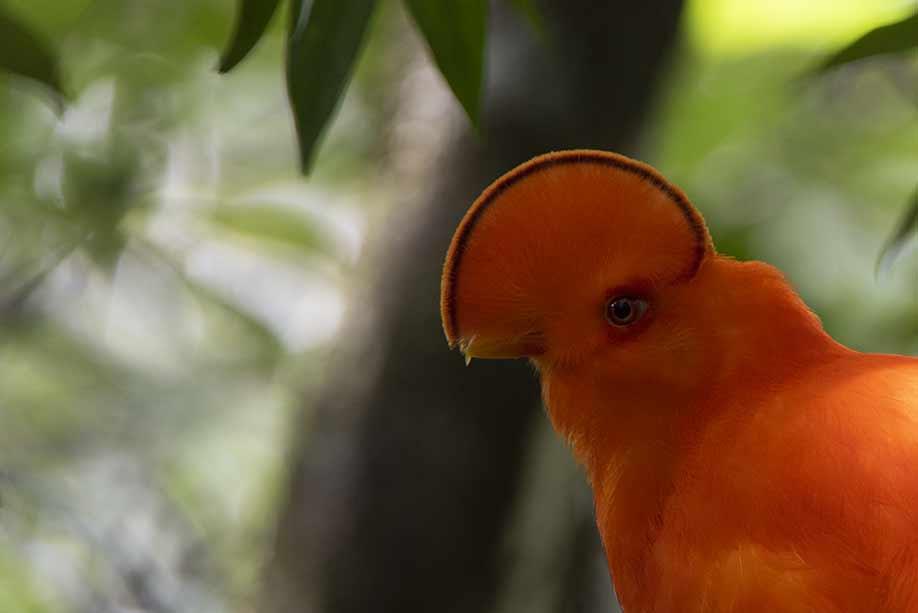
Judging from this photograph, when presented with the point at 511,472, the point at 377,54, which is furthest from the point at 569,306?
the point at 377,54

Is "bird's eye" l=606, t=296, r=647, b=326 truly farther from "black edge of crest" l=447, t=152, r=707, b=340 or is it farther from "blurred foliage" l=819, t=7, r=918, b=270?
"blurred foliage" l=819, t=7, r=918, b=270

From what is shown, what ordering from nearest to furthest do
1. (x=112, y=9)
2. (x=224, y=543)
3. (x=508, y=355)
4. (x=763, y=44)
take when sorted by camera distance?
(x=508, y=355), (x=112, y=9), (x=224, y=543), (x=763, y=44)

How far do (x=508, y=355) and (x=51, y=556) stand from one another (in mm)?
1117

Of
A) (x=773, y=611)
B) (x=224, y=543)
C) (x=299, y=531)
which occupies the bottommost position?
(x=224, y=543)

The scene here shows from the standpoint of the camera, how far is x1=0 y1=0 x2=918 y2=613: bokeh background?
6.78 feet

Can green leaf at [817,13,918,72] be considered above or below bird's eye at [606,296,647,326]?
above

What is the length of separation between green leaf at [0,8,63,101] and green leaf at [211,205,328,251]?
146 cm

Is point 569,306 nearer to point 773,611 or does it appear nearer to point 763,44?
point 773,611

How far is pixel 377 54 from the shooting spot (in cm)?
264

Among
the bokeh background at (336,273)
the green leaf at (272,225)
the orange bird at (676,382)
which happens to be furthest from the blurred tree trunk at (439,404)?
the orange bird at (676,382)

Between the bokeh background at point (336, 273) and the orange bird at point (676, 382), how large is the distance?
81 centimetres

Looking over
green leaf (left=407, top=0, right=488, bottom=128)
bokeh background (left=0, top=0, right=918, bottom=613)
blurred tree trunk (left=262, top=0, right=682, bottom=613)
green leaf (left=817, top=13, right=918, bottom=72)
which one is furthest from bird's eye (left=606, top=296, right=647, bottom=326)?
blurred tree trunk (left=262, top=0, right=682, bottom=613)

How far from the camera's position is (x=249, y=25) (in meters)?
1.10

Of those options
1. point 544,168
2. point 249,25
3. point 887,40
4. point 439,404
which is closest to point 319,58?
point 249,25
